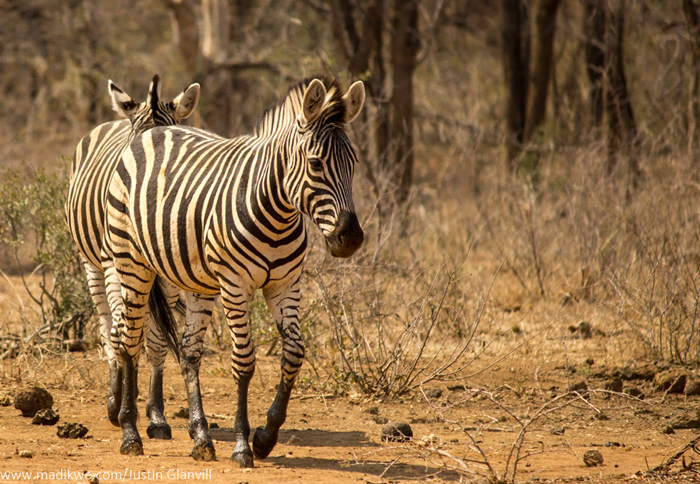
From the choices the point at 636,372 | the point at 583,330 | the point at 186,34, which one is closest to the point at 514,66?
the point at 186,34

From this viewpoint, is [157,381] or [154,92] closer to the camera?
[157,381]

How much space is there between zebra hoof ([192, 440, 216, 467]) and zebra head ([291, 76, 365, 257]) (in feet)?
4.34

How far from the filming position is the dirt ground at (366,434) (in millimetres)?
3924

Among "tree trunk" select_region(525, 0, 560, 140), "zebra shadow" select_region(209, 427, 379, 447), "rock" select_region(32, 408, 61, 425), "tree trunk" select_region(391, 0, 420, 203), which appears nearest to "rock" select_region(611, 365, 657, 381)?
"zebra shadow" select_region(209, 427, 379, 447)

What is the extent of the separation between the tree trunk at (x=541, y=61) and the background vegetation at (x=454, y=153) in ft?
0.08

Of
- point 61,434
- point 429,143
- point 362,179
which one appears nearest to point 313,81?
point 61,434

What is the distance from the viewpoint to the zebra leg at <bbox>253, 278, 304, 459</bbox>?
13.6 ft

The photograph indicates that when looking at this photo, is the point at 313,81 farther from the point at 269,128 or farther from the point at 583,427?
the point at 583,427

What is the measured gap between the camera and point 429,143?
728 inches

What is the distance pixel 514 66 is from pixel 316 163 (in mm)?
10646

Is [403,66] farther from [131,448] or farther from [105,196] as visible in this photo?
[131,448]

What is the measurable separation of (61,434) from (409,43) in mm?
8769

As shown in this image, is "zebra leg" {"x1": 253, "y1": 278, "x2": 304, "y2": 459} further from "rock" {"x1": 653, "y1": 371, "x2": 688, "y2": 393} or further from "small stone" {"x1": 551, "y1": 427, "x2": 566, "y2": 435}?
"rock" {"x1": 653, "y1": 371, "x2": 688, "y2": 393}

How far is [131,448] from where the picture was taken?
14.0 feet
